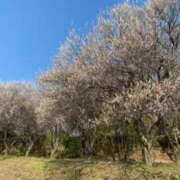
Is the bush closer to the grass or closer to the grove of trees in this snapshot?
the grass

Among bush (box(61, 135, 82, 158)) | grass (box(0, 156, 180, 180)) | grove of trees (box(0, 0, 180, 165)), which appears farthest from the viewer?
bush (box(61, 135, 82, 158))

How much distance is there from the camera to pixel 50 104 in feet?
58.4

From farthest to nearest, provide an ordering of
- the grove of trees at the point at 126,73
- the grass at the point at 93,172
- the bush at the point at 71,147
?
the bush at the point at 71,147
the grass at the point at 93,172
the grove of trees at the point at 126,73

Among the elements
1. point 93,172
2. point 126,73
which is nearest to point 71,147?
point 93,172

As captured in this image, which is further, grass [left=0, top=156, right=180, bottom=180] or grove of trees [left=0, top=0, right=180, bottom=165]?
grass [left=0, top=156, right=180, bottom=180]

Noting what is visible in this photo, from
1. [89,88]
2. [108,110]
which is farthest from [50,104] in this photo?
[108,110]

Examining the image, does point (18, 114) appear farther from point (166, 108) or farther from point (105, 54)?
point (166, 108)

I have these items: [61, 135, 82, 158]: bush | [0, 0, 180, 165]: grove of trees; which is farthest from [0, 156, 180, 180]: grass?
[61, 135, 82, 158]: bush

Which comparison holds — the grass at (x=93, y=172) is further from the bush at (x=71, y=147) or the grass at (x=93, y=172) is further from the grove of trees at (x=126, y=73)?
the bush at (x=71, y=147)

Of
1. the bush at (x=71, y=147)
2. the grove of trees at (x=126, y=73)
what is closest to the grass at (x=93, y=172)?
the grove of trees at (x=126, y=73)

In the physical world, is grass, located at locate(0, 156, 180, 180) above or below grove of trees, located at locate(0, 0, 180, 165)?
below

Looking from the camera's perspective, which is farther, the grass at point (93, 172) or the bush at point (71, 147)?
the bush at point (71, 147)

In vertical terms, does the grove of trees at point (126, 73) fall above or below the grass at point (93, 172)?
above

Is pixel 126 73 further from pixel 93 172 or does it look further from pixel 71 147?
pixel 71 147
